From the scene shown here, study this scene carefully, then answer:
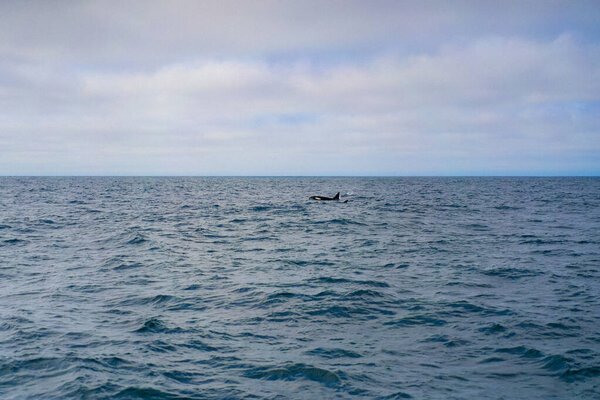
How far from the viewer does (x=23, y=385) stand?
8844 millimetres

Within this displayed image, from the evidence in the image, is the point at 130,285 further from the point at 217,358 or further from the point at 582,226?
the point at 582,226

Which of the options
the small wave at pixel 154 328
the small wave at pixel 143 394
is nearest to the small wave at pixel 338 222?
the small wave at pixel 154 328

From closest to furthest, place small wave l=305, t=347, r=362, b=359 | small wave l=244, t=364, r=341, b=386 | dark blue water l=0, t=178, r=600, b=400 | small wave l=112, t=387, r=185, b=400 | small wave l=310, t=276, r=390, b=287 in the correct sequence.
Answer: 1. small wave l=112, t=387, r=185, b=400
2. dark blue water l=0, t=178, r=600, b=400
3. small wave l=244, t=364, r=341, b=386
4. small wave l=305, t=347, r=362, b=359
5. small wave l=310, t=276, r=390, b=287

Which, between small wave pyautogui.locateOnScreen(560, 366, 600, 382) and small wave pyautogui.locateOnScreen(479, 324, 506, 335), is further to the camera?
small wave pyautogui.locateOnScreen(479, 324, 506, 335)


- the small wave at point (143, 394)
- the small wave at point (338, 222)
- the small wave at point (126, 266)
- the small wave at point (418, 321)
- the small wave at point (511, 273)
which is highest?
the small wave at point (338, 222)

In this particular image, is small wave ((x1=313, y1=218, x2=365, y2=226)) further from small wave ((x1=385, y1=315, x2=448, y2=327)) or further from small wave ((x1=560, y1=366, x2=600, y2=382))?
small wave ((x1=560, y1=366, x2=600, y2=382))

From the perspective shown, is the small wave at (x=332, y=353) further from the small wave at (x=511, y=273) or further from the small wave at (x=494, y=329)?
the small wave at (x=511, y=273)

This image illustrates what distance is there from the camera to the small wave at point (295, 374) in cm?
923

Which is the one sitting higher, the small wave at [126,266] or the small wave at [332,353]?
the small wave at [126,266]

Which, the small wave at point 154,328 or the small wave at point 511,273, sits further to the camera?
the small wave at point 511,273

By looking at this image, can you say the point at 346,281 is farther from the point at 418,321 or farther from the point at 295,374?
the point at 295,374

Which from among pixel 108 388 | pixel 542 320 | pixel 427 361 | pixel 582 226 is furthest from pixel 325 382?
pixel 582 226

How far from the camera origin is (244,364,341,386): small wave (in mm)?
9227

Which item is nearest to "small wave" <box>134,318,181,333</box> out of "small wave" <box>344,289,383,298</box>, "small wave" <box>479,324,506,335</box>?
"small wave" <box>344,289,383,298</box>
